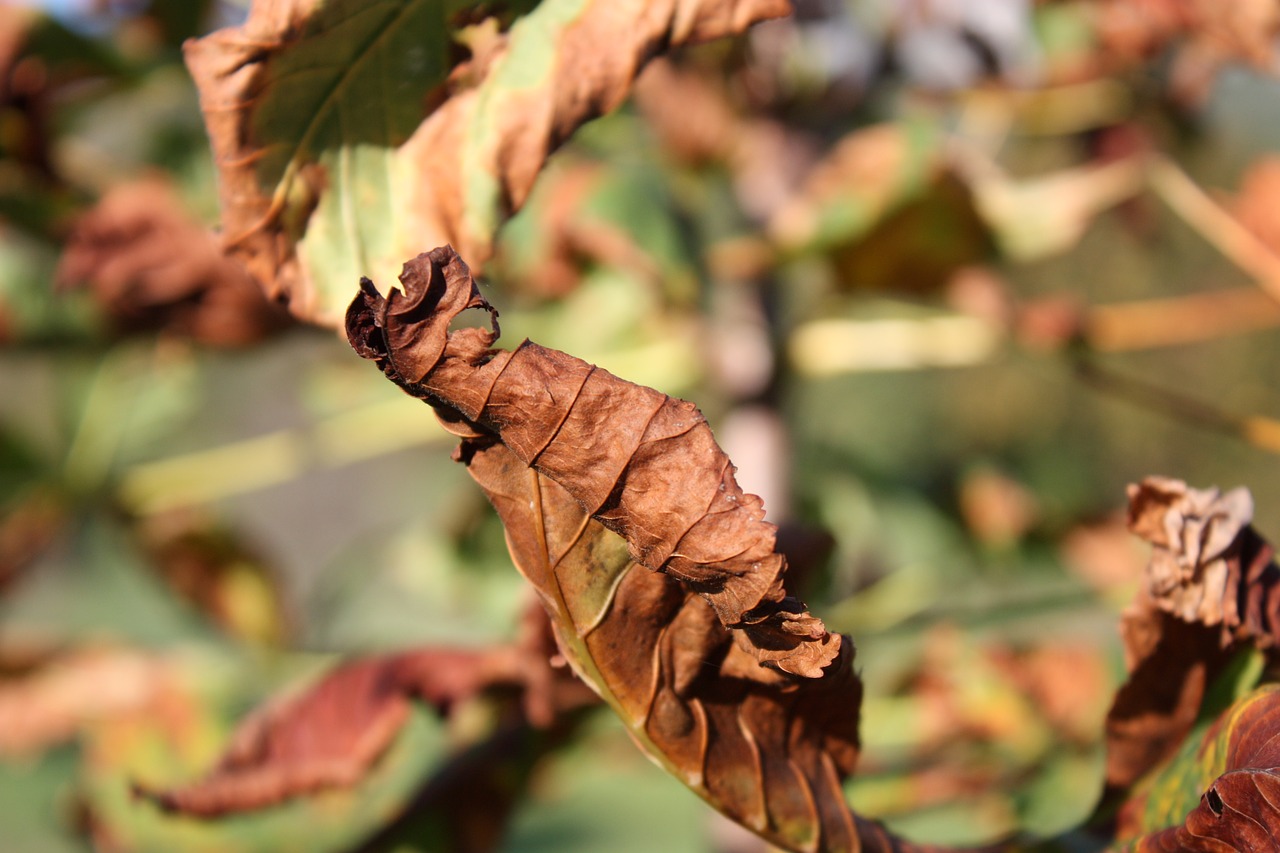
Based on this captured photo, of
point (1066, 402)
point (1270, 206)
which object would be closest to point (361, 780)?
point (1270, 206)

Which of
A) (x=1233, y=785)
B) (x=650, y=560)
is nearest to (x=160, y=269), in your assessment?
(x=650, y=560)

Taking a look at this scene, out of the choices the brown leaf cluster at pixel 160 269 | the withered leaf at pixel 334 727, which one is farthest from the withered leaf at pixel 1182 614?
the brown leaf cluster at pixel 160 269

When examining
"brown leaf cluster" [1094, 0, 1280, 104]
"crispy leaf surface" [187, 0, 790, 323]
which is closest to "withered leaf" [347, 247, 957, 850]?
"crispy leaf surface" [187, 0, 790, 323]

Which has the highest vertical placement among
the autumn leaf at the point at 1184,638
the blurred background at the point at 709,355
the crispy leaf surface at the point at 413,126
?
the crispy leaf surface at the point at 413,126

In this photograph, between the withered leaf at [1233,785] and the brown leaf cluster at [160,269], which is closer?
the withered leaf at [1233,785]

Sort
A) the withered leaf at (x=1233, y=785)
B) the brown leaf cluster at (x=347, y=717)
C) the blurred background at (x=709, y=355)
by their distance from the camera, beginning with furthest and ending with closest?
the blurred background at (x=709, y=355), the brown leaf cluster at (x=347, y=717), the withered leaf at (x=1233, y=785)

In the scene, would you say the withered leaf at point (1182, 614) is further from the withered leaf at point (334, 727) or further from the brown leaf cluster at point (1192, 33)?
the brown leaf cluster at point (1192, 33)

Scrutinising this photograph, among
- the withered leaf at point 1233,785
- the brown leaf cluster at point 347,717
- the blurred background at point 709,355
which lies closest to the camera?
the withered leaf at point 1233,785
